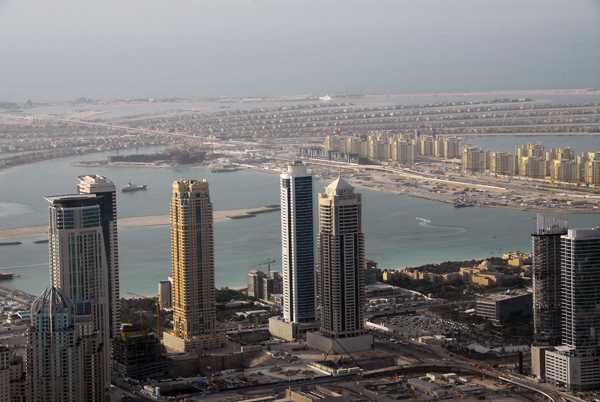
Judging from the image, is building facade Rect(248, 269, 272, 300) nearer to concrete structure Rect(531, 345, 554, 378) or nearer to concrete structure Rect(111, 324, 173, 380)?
concrete structure Rect(111, 324, 173, 380)

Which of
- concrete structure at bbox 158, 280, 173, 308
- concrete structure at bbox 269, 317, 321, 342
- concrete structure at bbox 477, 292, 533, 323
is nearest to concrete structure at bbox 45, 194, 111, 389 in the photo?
concrete structure at bbox 269, 317, 321, 342

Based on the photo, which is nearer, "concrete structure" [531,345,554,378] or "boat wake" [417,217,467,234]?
"concrete structure" [531,345,554,378]

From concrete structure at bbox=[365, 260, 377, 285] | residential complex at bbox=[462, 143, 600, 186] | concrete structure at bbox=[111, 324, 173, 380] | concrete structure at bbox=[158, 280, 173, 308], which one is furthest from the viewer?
residential complex at bbox=[462, 143, 600, 186]

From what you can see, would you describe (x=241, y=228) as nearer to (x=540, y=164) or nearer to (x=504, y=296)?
(x=504, y=296)

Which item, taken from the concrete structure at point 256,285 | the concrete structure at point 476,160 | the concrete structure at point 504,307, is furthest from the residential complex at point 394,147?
the concrete structure at point 504,307

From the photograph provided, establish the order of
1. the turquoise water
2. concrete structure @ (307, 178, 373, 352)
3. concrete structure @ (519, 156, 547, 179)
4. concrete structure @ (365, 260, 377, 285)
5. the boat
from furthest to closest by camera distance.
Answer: concrete structure @ (519, 156, 547, 179) → the boat → the turquoise water → concrete structure @ (365, 260, 377, 285) → concrete structure @ (307, 178, 373, 352)

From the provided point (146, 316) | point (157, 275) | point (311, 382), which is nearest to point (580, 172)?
point (157, 275)

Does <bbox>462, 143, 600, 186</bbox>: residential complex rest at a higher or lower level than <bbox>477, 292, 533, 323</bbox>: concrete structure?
higher

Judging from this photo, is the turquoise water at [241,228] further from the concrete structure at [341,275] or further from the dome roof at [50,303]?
the dome roof at [50,303]
